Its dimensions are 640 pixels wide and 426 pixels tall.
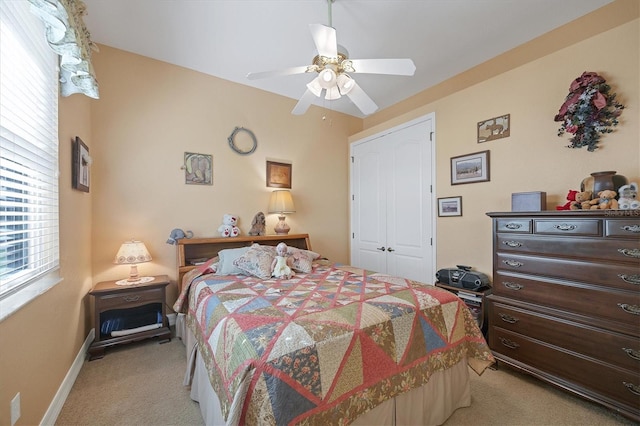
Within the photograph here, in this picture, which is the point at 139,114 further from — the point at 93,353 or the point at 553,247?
the point at 553,247

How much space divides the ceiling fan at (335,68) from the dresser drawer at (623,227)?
158 centimetres

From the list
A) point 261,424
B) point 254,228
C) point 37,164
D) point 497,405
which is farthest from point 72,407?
point 497,405

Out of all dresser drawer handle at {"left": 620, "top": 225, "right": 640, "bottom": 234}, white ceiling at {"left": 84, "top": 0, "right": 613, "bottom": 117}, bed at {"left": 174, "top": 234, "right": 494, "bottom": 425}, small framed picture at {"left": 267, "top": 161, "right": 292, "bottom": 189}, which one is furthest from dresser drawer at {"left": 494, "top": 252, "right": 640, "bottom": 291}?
small framed picture at {"left": 267, "top": 161, "right": 292, "bottom": 189}

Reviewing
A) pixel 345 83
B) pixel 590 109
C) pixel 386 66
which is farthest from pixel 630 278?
pixel 345 83

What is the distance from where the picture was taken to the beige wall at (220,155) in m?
1.83

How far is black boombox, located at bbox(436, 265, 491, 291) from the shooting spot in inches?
96.3

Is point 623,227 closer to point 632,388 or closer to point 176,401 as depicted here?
point 632,388

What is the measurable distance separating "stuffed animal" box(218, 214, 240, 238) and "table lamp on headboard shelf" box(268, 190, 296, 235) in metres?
0.53

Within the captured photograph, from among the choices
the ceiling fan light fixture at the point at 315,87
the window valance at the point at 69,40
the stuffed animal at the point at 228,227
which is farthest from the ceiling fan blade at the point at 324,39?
the stuffed animal at the point at 228,227

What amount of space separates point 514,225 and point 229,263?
2504mm

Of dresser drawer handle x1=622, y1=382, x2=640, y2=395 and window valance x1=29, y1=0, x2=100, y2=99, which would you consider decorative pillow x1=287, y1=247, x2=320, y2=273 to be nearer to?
window valance x1=29, y1=0, x2=100, y2=99

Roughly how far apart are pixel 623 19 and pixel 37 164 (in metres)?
4.33

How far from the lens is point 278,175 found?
3.62 m

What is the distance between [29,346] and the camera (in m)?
1.28
